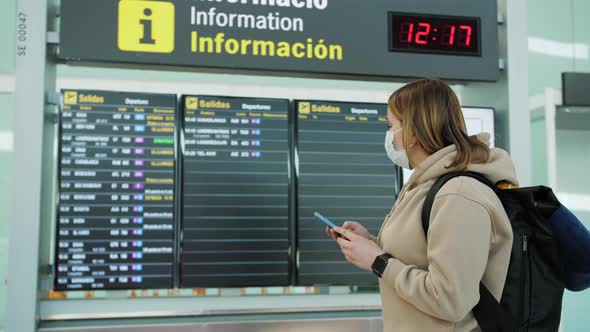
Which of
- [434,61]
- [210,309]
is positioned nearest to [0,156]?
[210,309]

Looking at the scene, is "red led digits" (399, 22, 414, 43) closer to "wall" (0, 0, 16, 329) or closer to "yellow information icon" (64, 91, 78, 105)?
"yellow information icon" (64, 91, 78, 105)

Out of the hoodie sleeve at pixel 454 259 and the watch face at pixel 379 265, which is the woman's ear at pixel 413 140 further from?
the watch face at pixel 379 265

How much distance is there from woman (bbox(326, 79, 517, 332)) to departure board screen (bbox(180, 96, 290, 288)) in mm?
1161

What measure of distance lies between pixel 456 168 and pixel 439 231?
0.19 m

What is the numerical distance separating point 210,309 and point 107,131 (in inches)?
38.4

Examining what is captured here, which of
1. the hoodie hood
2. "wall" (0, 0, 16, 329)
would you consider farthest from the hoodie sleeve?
"wall" (0, 0, 16, 329)

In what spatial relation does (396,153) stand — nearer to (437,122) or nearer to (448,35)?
(437,122)

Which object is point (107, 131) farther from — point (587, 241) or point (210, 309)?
point (587, 241)

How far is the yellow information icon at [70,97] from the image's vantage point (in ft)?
8.48

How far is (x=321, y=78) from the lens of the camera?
284 cm

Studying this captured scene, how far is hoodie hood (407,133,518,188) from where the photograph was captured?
4.64ft

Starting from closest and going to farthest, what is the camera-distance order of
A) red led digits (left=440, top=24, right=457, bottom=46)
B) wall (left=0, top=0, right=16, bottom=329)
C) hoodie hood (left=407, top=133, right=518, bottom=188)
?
hoodie hood (left=407, top=133, right=518, bottom=188) < red led digits (left=440, top=24, right=457, bottom=46) < wall (left=0, top=0, right=16, bottom=329)

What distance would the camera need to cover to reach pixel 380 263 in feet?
4.71

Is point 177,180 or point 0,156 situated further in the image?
point 0,156
